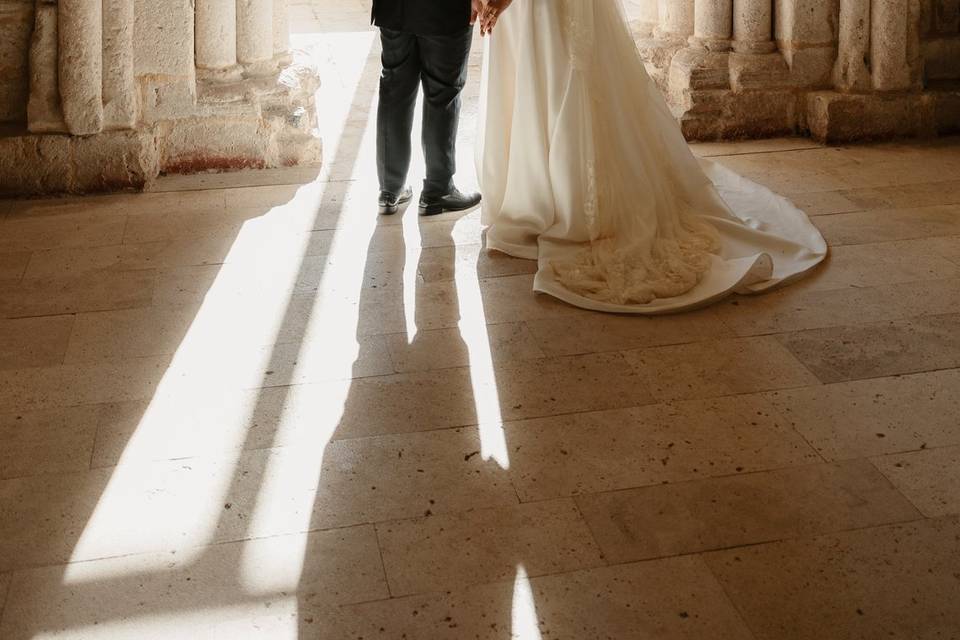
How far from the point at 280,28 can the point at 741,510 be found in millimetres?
3405

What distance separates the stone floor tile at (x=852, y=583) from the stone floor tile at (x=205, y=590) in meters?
0.70

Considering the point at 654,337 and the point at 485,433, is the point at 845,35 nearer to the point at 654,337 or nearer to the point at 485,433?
the point at 654,337

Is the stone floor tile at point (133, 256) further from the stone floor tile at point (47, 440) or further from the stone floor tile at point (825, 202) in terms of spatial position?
the stone floor tile at point (825, 202)

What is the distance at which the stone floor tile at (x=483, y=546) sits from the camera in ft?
7.65

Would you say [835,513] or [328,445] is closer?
[835,513]

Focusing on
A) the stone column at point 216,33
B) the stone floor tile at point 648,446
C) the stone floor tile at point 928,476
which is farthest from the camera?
the stone column at point 216,33

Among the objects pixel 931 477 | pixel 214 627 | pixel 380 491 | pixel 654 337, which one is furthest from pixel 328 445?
pixel 931 477

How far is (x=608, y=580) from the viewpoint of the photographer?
231 cm

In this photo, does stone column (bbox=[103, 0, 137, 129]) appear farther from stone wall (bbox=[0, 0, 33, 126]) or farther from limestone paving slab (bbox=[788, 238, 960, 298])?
limestone paving slab (bbox=[788, 238, 960, 298])

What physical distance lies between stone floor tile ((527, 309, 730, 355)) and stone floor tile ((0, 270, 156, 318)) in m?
1.26

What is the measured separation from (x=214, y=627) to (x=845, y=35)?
13.6 feet

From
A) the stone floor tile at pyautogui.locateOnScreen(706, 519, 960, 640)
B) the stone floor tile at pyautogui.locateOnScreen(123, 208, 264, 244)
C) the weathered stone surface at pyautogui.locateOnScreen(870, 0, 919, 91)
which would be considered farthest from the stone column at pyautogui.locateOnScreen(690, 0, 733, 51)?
the stone floor tile at pyautogui.locateOnScreen(706, 519, 960, 640)

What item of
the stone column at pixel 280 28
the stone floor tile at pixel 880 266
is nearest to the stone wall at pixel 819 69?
Result: the stone floor tile at pixel 880 266

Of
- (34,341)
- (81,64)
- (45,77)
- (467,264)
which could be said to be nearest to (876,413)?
(467,264)
